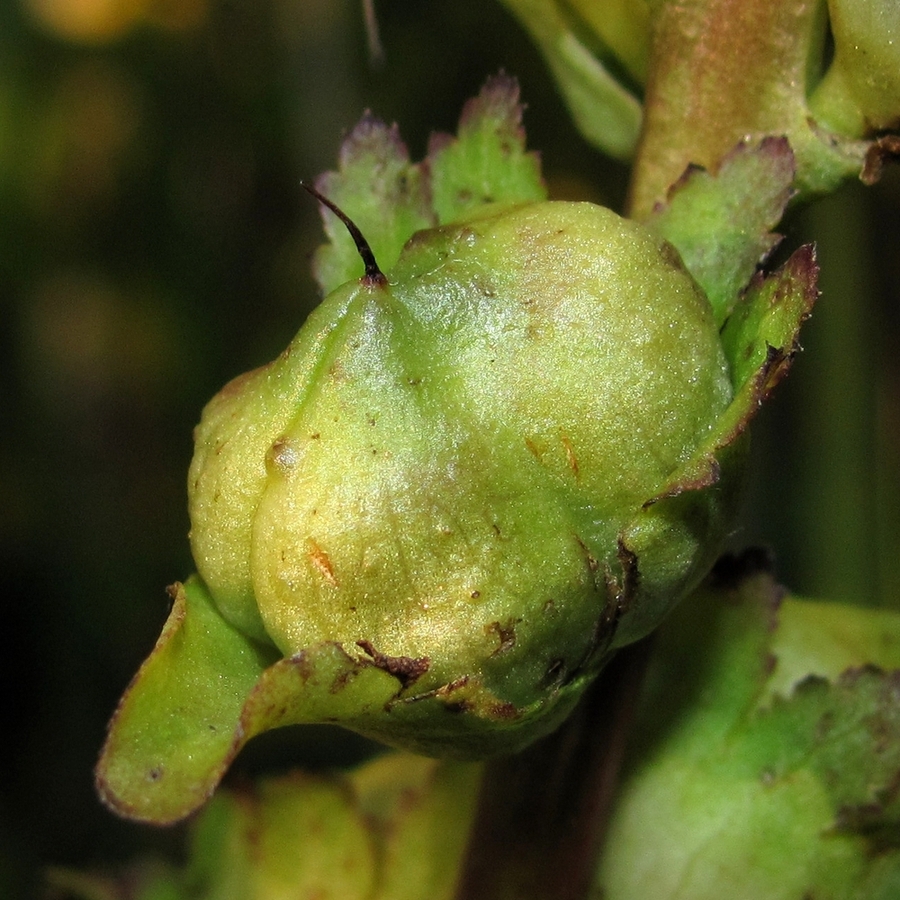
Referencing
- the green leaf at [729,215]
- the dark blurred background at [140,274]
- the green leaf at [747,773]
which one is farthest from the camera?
the dark blurred background at [140,274]

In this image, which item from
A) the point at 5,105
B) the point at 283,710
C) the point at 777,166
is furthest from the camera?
the point at 5,105

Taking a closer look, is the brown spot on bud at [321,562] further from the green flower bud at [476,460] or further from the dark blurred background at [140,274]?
the dark blurred background at [140,274]

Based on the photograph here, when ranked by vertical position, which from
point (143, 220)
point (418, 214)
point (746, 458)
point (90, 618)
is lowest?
point (90, 618)

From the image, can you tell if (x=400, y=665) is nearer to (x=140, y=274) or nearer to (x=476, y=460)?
(x=476, y=460)

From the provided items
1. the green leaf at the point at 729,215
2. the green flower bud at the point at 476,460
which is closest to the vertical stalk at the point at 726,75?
the green leaf at the point at 729,215

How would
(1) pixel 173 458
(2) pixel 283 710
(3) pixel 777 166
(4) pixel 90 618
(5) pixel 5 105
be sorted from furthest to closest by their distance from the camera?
(1) pixel 173 458, (5) pixel 5 105, (4) pixel 90 618, (3) pixel 777 166, (2) pixel 283 710

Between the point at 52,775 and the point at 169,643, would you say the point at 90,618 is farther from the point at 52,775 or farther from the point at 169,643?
the point at 169,643

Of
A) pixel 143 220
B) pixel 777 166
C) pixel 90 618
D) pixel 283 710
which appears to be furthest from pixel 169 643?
pixel 143 220
